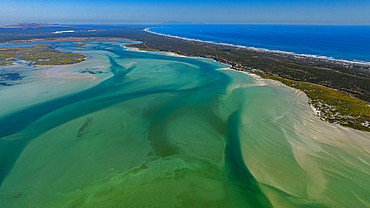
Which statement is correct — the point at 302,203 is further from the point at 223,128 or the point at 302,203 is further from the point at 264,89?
the point at 264,89

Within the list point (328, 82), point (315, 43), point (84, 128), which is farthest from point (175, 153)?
point (315, 43)

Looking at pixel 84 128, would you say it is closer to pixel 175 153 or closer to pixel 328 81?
pixel 175 153

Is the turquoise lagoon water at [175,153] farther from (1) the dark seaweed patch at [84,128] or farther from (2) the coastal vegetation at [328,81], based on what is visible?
(2) the coastal vegetation at [328,81]

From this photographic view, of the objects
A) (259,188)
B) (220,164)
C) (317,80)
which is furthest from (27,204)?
(317,80)

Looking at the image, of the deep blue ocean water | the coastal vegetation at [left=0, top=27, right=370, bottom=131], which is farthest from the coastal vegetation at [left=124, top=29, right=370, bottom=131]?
the deep blue ocean water

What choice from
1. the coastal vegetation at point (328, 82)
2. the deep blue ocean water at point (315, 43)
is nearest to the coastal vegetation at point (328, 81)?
the coastal vegetation at point (328, 82)

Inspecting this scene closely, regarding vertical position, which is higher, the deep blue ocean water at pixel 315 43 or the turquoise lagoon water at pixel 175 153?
the deep blue ocean water at pixel 315 43

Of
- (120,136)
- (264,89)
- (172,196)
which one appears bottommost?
(172,196)

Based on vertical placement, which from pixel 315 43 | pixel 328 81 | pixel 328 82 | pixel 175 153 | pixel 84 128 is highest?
pixel 315 43
